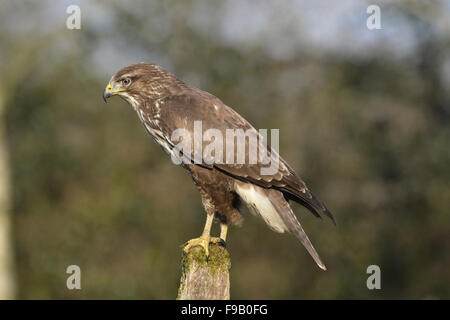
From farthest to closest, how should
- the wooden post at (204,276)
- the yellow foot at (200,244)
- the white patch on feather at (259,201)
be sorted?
the white patch on feather at (259,201), the yellow foot at (200,244), the wooden post at (204,276)

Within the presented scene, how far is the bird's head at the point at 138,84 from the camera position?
15.0 feet

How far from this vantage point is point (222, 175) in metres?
4.33

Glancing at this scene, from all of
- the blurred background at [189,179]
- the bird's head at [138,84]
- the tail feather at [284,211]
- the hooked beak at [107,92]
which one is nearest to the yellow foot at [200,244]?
the tail feather at [284,211]

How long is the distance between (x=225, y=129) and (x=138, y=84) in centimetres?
85

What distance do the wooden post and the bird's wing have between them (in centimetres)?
66

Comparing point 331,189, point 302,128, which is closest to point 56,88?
point 302,128

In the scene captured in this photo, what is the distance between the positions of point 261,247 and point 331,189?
187cm

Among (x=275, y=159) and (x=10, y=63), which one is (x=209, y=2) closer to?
(x=10, y=63)

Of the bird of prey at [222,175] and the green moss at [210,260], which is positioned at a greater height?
the bird of prey at [222,175]

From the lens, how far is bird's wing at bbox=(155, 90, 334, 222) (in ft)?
13.8

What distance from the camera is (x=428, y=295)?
11.2 metres

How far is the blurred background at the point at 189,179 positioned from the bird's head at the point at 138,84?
642 centimetres

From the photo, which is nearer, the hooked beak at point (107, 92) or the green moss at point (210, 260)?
the green moss at point (210, 260)

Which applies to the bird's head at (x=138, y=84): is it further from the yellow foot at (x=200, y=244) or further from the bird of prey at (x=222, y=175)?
the yellow foot at (x=200, y=244)
